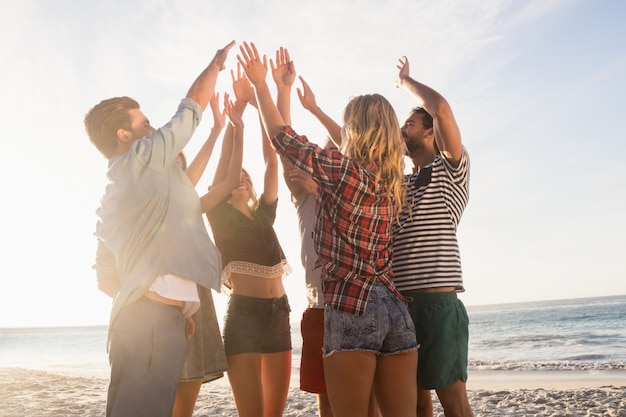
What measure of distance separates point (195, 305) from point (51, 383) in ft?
44.4

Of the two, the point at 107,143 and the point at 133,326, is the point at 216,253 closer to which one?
the point at 133,326

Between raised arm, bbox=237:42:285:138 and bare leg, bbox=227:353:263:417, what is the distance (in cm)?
173

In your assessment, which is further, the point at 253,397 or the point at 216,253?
the point at 253,397

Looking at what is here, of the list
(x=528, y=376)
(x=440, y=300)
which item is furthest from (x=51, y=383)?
(x=440, y=300)

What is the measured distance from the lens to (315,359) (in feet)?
11.9

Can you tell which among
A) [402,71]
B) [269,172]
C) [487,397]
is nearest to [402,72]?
[402,71]

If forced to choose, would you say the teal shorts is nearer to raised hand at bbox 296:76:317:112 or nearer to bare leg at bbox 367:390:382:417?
bare leg at bbox 367:390:382:417

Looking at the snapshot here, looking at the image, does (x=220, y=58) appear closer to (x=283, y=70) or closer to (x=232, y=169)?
(x=283, y=70)

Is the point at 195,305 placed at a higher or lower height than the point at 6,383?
higher

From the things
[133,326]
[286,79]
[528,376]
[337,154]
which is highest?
[286,79]

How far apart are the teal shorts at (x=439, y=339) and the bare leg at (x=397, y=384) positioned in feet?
1.30

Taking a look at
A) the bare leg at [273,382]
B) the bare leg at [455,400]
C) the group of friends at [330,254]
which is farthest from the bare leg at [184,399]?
the bare leg at [455,400]

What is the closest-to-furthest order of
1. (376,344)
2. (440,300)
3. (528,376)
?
(376,344) < (440,300) < (528,376)

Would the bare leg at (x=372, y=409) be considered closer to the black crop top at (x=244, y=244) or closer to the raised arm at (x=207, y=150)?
the black crop top at (x=244, y=244)
